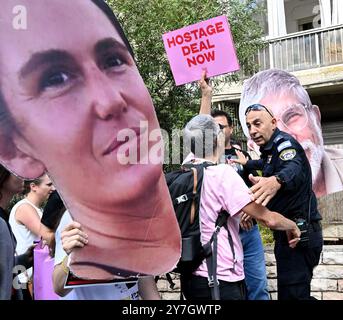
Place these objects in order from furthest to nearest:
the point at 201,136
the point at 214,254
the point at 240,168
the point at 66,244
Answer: the point at 240,168
the point at 201,136
the point at 214,254
the point at 66,244

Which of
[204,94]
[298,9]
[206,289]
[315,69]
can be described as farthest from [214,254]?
[298,9]

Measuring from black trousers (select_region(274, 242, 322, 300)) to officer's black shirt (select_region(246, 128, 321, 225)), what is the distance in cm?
16

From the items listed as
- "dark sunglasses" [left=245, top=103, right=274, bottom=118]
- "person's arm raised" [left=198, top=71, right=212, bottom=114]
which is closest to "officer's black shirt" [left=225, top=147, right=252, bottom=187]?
→ "dark sunglasses" [left=245, top=103, right=274, bottom=118]

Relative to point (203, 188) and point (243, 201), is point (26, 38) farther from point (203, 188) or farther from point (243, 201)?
point (243, 201)

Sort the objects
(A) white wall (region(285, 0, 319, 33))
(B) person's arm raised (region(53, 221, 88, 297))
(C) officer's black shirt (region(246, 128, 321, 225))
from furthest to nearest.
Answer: (A) white wall (region(285, 0, 319, 33))
(C) officer's black shirt (region(246, 128, 321, 225))
(B) person's arm raised (region(53, 221, 88, 297))

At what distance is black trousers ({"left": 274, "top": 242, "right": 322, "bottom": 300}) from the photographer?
228 centimetres

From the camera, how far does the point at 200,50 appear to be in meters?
2.33

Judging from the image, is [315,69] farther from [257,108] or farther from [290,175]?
[290,175]

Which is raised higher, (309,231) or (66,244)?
(66,244)

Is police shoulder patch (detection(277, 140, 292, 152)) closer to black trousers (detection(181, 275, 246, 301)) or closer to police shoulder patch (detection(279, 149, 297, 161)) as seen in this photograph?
police shoulder patch (detection(279, 149, 297, 161))

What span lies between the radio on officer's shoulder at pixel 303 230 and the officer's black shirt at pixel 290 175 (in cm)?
2

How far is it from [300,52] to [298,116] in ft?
4.25
